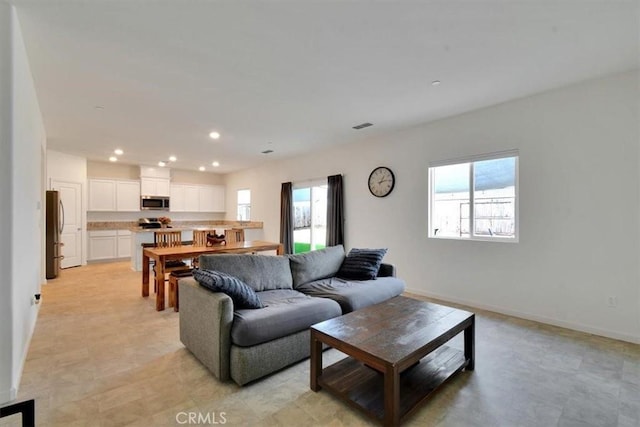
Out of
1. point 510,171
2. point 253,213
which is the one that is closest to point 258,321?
point 510,171

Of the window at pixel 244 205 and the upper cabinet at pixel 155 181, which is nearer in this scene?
the upper cabinet at pixel 155 181

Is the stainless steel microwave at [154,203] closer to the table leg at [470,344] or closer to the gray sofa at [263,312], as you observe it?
the gray sofa at [263,312]

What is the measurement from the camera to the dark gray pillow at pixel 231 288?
7.72 ft

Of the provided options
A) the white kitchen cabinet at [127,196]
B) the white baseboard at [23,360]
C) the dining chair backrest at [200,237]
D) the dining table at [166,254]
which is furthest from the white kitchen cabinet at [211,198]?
the white baseboard at [23,360]

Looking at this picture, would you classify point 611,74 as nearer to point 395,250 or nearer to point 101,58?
point 395,250

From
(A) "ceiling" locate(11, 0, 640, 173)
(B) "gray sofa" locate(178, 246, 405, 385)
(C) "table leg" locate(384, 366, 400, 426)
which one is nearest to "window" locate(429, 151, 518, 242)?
(A) "ceiling" locate(11, 0, 640, 173)

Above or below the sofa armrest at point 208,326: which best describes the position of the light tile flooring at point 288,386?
below

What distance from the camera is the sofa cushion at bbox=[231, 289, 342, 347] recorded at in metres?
2.19

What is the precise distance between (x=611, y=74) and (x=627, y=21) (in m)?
1.04

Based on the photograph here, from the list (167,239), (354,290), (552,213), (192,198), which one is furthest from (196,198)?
(552,213)

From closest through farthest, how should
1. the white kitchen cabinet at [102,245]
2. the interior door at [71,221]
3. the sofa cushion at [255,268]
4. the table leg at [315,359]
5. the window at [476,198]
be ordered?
the table leg at [315,359] < the sofa cushion at [255,268] < the window at [476,198] < the interior door at [71,221] < the white kitchen cabinet at [102,245]

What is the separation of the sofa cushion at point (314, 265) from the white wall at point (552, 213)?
142 cm

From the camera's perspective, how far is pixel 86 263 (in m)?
7.00

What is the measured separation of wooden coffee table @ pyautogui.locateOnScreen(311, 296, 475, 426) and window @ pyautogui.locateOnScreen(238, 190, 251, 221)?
6.62m
